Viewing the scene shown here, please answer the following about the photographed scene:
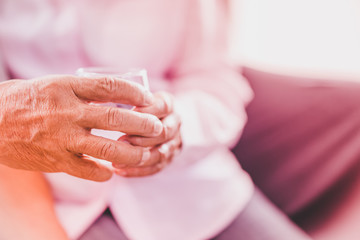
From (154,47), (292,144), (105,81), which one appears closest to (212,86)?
(154,47)

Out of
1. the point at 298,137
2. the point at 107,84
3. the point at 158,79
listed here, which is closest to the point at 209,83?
the point at 158,79

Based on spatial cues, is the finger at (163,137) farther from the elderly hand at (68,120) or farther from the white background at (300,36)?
the white background at (300,36)

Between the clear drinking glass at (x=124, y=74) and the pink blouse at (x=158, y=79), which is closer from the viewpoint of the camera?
the clear drinking glass at (x=124, y=74)

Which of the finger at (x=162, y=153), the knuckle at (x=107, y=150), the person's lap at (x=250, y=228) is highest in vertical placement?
the knuckle at (x=107, y=150)

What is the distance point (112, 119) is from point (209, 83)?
0.40m

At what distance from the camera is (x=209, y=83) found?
2.33ft

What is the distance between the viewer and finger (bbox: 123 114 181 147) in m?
0.41

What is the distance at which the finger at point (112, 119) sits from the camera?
0.35m

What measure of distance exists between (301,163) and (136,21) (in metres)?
0.57

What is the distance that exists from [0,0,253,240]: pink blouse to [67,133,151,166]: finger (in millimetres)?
187

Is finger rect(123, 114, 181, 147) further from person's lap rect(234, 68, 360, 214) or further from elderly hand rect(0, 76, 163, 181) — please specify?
person's lap rect(234, 68, 360, 214)

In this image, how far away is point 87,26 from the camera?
638 millimetres

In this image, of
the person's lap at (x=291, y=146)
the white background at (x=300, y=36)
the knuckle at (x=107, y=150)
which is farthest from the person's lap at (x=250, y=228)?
the white background at (x=300, y=36)

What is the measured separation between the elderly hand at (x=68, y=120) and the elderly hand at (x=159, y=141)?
20 mm
